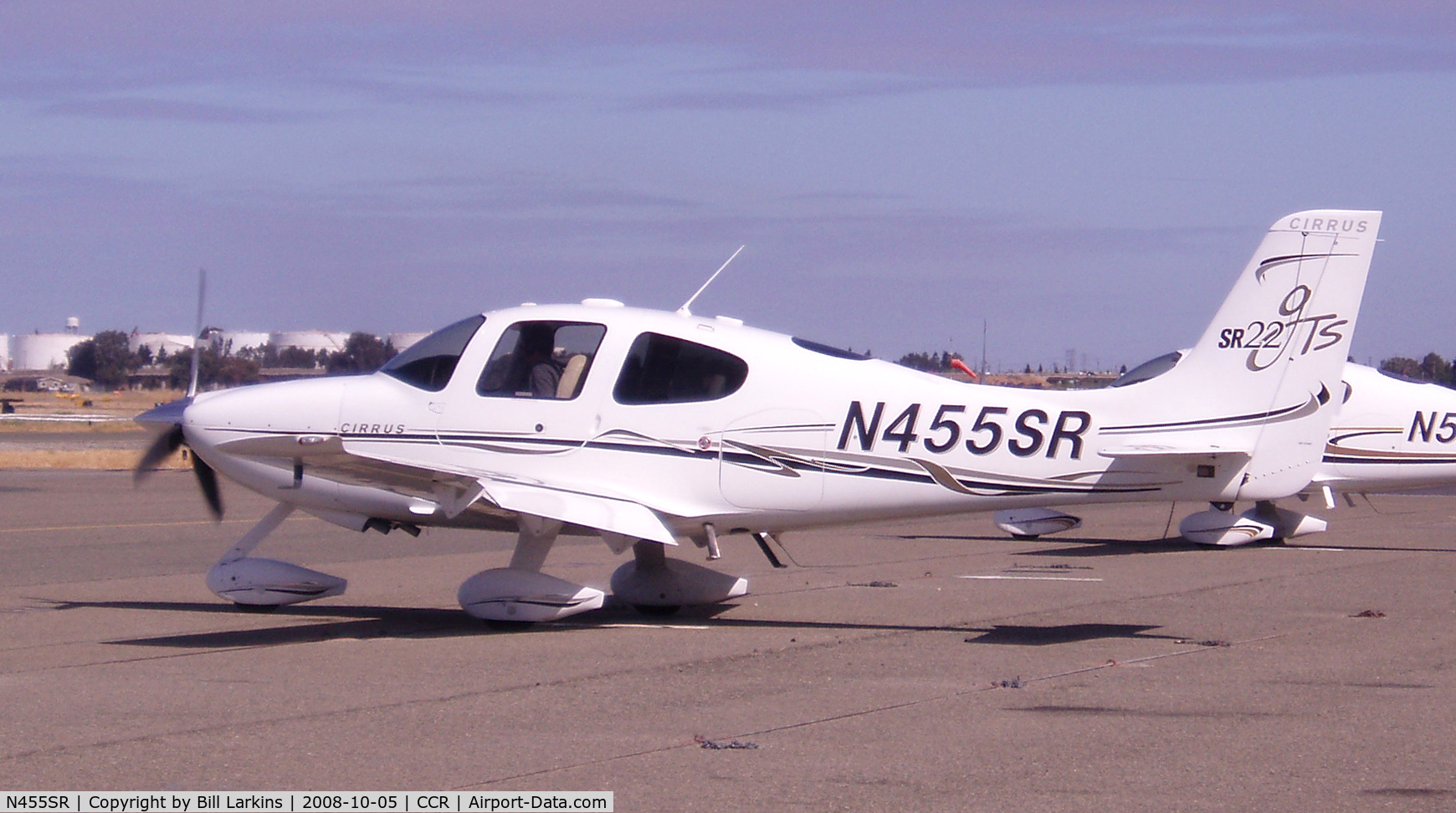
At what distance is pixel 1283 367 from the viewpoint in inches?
403

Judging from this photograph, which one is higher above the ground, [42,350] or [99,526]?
[99,526]

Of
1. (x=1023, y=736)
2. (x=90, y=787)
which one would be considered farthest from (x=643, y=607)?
(x=90, y=787)

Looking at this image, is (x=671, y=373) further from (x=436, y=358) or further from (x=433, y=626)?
(x=433, y=626)

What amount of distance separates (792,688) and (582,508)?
2.59 metres

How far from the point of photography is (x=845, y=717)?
23.9 ft

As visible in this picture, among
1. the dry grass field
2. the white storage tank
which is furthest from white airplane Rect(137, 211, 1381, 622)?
the white storage tank

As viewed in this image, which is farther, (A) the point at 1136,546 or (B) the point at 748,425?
(A) the point at 1136,546

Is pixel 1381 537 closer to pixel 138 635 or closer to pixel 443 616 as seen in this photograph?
pixel 443 616

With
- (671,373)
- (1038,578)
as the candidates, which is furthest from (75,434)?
(671,373)

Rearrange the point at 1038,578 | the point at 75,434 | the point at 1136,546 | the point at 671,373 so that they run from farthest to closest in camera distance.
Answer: the point at 75,434 < the point at 1136,546 < the point at 1038,578 < the point at 671,373

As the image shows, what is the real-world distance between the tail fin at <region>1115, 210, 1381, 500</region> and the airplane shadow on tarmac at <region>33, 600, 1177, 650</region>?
1.43 m

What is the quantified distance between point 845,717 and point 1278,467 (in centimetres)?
440

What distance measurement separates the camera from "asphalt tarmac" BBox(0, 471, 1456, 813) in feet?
19.5

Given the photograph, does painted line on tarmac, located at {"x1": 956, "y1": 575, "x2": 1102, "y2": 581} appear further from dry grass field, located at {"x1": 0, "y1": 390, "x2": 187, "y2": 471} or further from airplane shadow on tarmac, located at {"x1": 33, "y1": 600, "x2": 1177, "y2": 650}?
dry grass field, located at {"x1": 0, "y1": 390, "x2": 187, "y2": 471}
